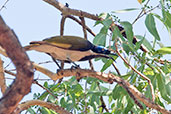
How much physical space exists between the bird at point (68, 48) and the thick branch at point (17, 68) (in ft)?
4.91

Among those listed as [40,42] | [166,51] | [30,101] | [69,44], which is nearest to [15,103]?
[30,101]

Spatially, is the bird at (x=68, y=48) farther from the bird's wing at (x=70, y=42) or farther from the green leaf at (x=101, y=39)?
the green leaf at (x=101, y=39)

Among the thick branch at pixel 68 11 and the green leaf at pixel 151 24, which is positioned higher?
the thick branch at pixel 68 11

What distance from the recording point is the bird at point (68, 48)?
354cm

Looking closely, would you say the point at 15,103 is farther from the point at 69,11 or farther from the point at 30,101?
the point at 69,11

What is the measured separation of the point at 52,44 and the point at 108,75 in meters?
0.76

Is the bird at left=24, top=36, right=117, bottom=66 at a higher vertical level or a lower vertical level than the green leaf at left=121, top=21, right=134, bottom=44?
higher

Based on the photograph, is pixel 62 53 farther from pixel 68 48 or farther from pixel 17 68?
pixel 17 68

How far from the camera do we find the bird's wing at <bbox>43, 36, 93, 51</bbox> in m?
3.63

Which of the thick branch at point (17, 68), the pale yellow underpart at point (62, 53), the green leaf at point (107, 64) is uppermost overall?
the pale yellow underpart at point (62, 53)

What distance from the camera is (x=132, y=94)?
3.04 metres

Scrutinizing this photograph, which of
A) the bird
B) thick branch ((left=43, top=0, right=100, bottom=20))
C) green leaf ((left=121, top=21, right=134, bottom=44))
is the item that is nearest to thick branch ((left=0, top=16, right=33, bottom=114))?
the bird

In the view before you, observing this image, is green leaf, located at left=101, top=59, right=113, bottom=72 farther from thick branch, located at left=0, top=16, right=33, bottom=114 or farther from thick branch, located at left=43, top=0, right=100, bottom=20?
thick branch, located at left=0, top=16, right=33, bottom=114

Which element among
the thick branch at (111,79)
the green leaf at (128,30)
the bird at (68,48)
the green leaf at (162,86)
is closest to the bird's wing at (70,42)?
the bird at (68,48)
